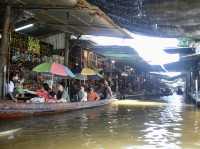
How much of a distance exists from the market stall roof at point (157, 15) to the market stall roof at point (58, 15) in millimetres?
3175

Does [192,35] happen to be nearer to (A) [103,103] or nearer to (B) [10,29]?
(A) [103,103]

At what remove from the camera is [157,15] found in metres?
26.3

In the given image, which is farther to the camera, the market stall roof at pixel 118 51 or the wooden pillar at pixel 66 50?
the market stall roof at pixel 118 51

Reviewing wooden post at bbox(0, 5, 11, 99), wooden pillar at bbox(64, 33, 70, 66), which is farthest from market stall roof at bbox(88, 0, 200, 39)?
wooden post at bbox(0, 5, 11, 99)

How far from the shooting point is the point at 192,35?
97.6 feet

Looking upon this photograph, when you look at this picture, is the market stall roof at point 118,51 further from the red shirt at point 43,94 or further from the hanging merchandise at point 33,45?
the red shirt at point 43,94

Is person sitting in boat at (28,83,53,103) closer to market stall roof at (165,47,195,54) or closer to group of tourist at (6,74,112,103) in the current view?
group of tourist at (6,74,112,103)

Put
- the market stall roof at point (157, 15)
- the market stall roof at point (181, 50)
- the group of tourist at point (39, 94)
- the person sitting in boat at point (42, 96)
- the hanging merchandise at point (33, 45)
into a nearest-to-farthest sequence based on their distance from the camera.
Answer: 1. the group of tourist at point (39, 94)
2. the person sitting in boat at point (42, 96)
3. the hanging merchandise at point (33, 45)
4. the market stall roof at point (157, 15)
5. the market stall roof at point (181, 50)

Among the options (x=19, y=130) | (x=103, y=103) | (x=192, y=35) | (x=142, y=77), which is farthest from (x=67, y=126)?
(x=142, y=77)

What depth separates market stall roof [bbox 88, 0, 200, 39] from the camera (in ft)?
75.9

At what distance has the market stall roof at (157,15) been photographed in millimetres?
23141

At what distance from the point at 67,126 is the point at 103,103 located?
11.1 metres

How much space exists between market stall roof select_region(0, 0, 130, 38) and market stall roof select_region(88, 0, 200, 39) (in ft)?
10.4

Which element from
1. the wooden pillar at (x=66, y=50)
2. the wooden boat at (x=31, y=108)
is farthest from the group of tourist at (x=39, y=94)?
the wooden pillar at (x=66, y=50)
